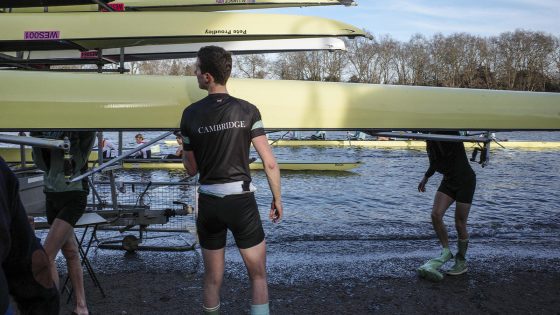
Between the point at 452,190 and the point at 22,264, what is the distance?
14.2 feet

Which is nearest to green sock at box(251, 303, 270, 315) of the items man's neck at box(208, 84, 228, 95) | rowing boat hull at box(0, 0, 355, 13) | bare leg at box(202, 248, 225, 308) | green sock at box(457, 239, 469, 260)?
bare leg at box(202, 248, 225, 308)

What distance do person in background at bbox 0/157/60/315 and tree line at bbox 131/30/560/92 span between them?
291 feet

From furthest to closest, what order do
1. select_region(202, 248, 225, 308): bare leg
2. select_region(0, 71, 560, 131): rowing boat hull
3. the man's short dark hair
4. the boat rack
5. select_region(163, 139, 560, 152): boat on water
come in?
1. select_region(163, 139, 560, 152): boat on water
2. the boat rack
3. select_region(0, 71, 560, 131): rowing boat hull
4. select_region(202, 248, 225, 308): bare leg
5. the man's short dark hair

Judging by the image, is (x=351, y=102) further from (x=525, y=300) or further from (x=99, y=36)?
(x=99, y=36)

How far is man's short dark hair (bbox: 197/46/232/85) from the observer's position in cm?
291

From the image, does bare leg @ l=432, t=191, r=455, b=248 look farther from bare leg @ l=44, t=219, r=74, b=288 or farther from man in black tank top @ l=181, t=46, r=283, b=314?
bare leg @ l=44, t=219, r=74, b=288

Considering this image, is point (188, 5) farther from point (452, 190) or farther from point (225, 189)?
point (225, 189)

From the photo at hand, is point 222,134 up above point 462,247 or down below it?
above

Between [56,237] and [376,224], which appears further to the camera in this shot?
[376,224]

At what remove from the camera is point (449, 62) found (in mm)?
95375

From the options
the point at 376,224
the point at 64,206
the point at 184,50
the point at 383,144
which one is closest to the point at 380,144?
the point at 383,144

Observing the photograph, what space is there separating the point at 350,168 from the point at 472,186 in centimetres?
1313

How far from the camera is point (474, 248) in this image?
661 centimetres

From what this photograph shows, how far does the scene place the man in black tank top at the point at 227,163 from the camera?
2.92 m
